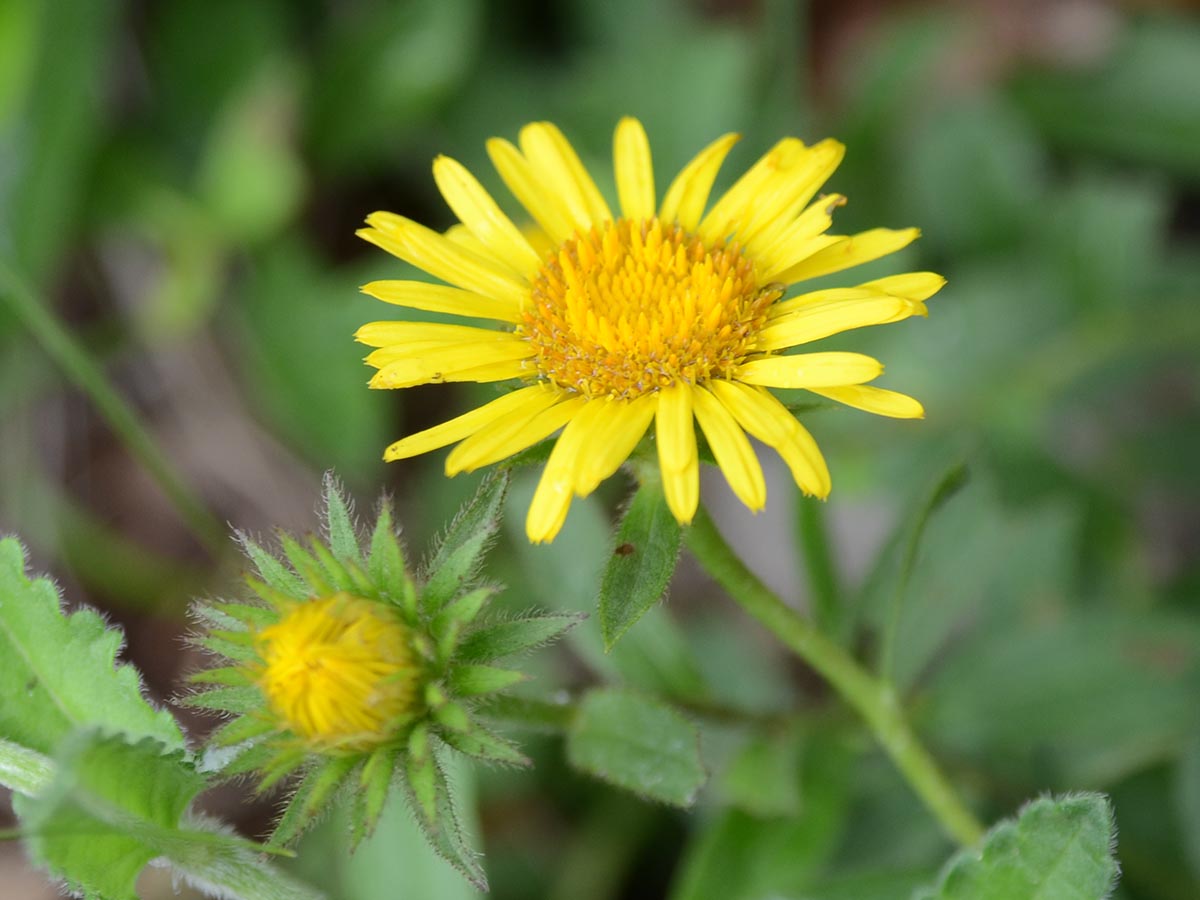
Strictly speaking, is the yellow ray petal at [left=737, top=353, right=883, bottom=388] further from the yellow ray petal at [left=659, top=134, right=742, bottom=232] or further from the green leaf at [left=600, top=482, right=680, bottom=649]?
the yellow ray petal at [left=659, top=134, right=742, bottom=232]

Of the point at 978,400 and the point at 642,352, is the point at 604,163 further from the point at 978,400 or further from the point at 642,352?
the point at 642,352

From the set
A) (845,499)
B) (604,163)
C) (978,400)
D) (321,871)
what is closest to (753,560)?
(845,499)

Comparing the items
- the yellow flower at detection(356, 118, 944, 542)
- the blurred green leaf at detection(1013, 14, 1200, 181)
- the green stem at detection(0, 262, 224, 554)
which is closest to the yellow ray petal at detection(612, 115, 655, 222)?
the yellow flower at detection(356, 118, 944, 542)

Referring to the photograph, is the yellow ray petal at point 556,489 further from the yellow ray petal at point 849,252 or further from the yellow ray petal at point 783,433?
the yellow ray petal at point 849,252

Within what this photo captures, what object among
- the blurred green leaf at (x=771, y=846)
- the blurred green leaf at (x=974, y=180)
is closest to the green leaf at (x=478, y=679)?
the blurred green leaf at (x=771, y=846)

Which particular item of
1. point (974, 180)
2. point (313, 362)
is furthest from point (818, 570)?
point (313, 362)
